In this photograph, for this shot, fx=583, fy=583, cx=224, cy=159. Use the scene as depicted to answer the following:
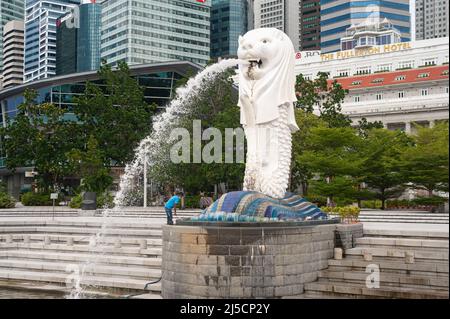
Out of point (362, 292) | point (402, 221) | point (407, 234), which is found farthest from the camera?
point (402, 221)

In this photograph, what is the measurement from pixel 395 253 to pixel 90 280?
26.3 feet

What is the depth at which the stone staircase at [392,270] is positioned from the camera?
12414 mm

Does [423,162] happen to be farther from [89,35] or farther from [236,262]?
[89,35]

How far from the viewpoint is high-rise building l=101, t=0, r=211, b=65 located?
11181 centimetres

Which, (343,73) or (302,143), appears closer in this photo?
(302,143)

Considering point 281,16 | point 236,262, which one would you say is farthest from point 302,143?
point 281,16

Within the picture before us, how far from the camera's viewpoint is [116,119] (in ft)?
153

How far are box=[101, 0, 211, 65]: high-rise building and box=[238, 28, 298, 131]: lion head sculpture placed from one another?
9782 cm

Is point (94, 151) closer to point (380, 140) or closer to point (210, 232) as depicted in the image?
point (380, 140)

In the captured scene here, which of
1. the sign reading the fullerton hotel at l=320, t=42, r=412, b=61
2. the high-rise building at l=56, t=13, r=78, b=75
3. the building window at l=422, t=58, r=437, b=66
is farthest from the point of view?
the high-rise building at l=56, t=13, r=78, b=75

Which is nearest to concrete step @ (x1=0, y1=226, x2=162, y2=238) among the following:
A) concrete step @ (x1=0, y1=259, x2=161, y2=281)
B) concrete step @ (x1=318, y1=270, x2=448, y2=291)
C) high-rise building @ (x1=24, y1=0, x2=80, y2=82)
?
concrete step @ (x1=0, y1=259, x2=161, y2=281)

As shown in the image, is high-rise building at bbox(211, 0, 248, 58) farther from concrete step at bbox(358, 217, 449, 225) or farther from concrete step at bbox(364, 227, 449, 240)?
concrete step at bbox(364, 227, 449, 240)

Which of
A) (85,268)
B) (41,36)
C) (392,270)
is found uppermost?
(41,36)

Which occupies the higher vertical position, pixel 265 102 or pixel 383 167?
pixel 265 102
